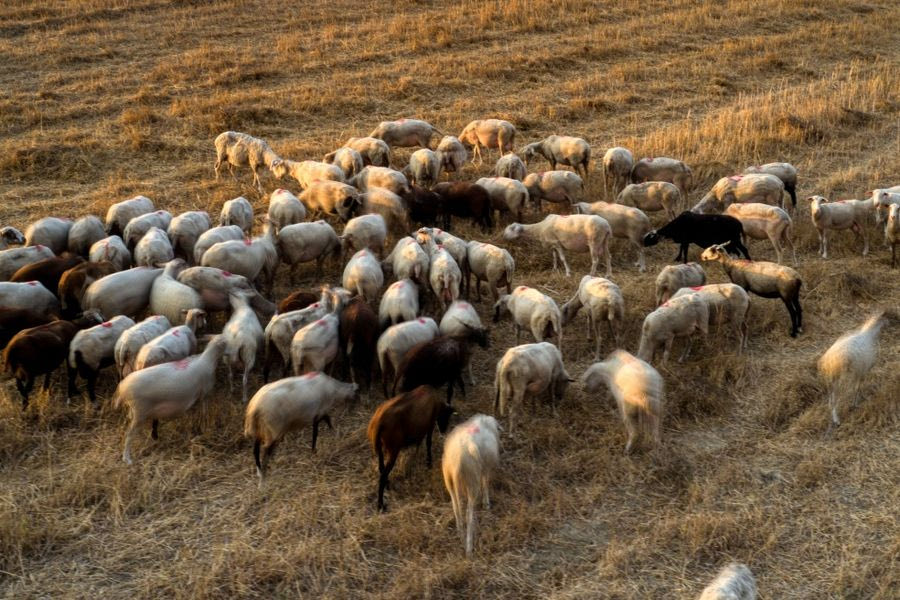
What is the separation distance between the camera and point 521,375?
7.22 metres

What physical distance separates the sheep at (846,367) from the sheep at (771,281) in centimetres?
129

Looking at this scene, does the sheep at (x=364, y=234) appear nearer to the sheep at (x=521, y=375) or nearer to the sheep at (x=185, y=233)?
the sheep at (x=185, y=233)

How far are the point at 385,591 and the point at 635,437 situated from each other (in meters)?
2.55

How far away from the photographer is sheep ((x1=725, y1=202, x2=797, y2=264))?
10.5 metres

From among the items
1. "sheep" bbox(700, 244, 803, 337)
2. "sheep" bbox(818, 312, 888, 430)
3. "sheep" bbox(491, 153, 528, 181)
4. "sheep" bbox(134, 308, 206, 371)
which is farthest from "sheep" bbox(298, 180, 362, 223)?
"sheep" bbox(818, 312, 888, 430)

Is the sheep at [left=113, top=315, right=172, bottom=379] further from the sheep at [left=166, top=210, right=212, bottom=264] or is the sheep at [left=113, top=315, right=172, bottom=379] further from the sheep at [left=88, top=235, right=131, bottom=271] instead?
the sheep at [left=166, top=210, right=212, bottom=264]

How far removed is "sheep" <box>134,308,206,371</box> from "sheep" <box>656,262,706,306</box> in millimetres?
4901

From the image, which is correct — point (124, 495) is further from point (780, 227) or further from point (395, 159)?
point (395, 159)

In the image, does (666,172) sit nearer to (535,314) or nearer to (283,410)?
(535,314)

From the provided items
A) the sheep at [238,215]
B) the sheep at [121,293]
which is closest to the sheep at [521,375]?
the sheep at [121,293]

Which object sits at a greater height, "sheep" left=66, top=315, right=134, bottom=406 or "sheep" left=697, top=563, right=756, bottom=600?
"sheep" left=66, top=315, right=134, bottom=406

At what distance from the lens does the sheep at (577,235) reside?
10.2 metres

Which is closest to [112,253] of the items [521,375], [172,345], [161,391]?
[172,345]

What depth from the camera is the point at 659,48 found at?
22.0 metres
